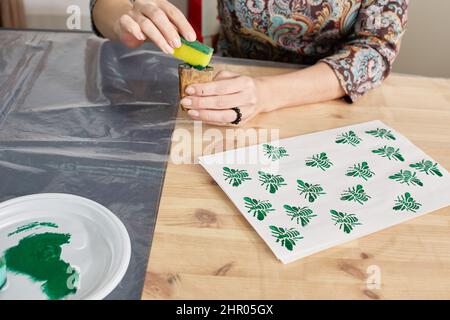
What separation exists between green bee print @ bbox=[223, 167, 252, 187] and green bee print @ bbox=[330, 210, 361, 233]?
0.13 m

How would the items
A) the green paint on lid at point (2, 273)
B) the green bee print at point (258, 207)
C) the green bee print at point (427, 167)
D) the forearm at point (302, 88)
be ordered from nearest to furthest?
the green paint on lid at point (2, 273)
the green bee print at point (258, 207)
the green bee print at point (427, 167)
the forearm at point (302, 88)

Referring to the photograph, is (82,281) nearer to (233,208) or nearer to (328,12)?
(233,208)

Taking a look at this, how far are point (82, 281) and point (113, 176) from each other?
18cm

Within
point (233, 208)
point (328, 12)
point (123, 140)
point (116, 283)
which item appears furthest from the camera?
point (328, 12)

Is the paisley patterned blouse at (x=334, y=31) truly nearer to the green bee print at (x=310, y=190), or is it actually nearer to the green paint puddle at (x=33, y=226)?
the green bee print at (x=310, y=190)

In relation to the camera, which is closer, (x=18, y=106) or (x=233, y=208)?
(x=233, y=208)

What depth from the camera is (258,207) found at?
23.9 inches

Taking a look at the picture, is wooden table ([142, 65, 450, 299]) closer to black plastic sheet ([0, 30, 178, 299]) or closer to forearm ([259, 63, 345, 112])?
black plastic sheet ([0, 30, 178, 299])

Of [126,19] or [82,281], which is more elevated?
[126,19]

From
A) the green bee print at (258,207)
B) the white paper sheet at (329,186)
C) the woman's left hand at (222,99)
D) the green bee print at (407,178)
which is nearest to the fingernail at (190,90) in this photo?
the woman's left hand at (222,99)

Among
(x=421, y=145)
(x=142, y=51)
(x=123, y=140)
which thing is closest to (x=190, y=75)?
(x=123, y=140)

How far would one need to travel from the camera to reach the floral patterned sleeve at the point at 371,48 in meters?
0.89

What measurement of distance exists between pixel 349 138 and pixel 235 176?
0.74 feet

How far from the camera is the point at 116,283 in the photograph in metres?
0.50
